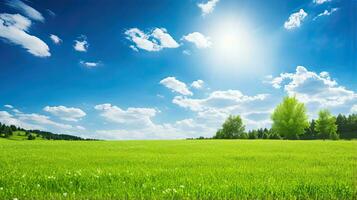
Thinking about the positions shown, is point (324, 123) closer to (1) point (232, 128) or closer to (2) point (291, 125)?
(2) point (291, 125)

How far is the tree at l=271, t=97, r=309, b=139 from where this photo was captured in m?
79.7

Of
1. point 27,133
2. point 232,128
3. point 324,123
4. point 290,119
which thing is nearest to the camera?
point 290,119

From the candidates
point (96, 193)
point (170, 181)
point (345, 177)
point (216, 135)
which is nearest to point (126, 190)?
point (96, 193)

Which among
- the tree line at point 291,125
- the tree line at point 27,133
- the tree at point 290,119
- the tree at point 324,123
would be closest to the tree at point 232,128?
the tree line at point 291,125

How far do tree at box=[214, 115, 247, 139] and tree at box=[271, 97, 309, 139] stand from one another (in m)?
35.2

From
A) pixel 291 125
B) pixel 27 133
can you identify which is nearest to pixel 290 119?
pixel 291 125

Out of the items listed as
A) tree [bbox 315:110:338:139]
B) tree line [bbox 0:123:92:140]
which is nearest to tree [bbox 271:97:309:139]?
tree [bbox 315:110:338:139]

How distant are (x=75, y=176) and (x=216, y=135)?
115 m

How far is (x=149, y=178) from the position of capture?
8.26 m

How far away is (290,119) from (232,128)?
137 feet

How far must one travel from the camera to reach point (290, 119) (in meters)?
79.1

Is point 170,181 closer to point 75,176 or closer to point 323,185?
point 75,176

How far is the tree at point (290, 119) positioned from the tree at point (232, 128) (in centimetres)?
3519

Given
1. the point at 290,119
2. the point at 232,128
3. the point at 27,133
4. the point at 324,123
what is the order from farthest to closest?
the point at 27,133 → the point at 232,128 → the point at 324,123 → the point at 290,119
